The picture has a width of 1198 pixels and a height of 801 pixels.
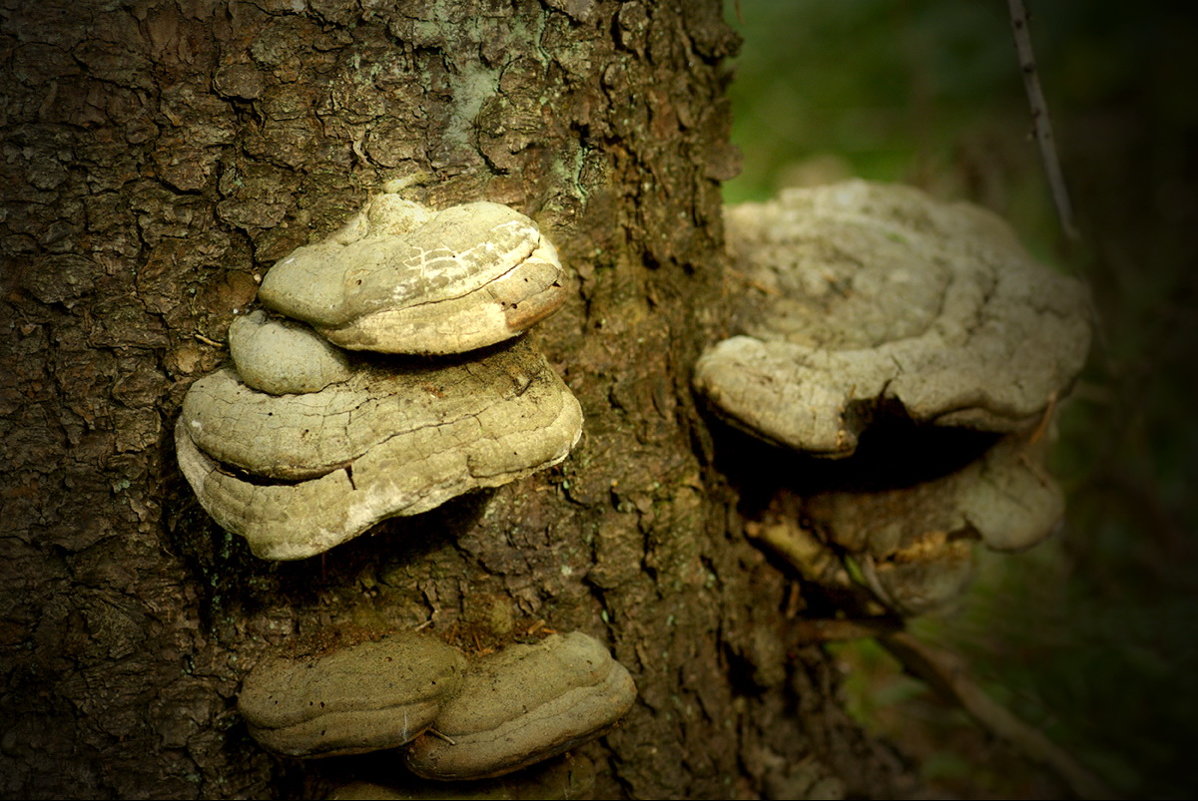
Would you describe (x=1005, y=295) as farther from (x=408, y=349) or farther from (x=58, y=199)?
(x=58, y=199)

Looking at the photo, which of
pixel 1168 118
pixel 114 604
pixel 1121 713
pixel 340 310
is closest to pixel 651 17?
pixel 340 310

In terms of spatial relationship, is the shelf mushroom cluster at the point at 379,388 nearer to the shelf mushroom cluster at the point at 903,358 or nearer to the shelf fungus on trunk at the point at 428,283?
the shelf fungus on trunk at the point at 428,283

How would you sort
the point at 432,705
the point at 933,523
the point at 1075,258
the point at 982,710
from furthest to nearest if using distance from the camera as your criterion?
the point at 1075,258 < the point at 982,710 < the point at 933,523 < the point at 432,705

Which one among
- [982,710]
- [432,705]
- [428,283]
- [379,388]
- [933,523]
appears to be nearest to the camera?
[428,283]

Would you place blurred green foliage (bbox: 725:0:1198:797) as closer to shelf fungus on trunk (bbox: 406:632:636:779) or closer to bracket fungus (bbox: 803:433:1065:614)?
bracket fungus (bbox: 803:433:1065:614)

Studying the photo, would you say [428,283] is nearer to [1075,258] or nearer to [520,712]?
[520,712]

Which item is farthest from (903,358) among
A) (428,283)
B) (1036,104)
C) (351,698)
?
(351,698)

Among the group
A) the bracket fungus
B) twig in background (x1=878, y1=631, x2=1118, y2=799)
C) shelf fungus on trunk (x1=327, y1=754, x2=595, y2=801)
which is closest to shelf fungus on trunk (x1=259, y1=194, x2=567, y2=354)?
shelf fungus on trunk (x1=327, y1=754, x2=595, y2=801)
